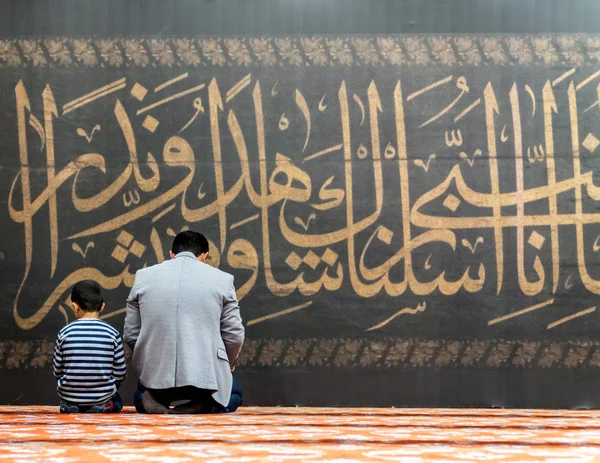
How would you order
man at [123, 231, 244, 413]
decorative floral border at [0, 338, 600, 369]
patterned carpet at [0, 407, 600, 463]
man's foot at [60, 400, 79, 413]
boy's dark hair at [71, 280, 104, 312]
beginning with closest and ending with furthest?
patterned carpet at [0, 407, 600, 463] → man at [123, 231, 244, 413] → man's foot at [60, 400, 79, 413] → boy's dark hair at [71, 280, 104, 312] → decorative floral border at [0, 338, 600, 369]

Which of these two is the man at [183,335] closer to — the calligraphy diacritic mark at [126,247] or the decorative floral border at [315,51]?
the calligraphy diacritic mark at [126,247]

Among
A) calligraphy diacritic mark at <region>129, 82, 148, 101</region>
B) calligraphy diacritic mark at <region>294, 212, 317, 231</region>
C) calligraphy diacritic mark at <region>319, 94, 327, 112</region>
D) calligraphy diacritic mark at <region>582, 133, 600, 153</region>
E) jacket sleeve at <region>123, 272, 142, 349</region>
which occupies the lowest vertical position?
jacket sleeve at <region>123, 272, 142, 349</region>

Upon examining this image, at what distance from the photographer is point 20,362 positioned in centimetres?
395

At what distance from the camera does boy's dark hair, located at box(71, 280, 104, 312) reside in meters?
3.09

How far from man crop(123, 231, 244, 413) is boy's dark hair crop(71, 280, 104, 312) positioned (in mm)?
152

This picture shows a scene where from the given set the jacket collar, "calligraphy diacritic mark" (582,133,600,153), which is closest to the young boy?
the jacket collar

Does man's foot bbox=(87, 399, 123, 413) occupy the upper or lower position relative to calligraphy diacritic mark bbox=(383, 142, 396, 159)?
lower

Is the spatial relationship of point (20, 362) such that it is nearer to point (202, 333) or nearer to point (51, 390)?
point (51, 390)

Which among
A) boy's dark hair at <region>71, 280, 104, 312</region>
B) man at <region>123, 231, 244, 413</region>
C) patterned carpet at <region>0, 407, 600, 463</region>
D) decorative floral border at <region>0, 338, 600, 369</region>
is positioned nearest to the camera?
patterned carpet at <region>0, 407, 600, 463</region>

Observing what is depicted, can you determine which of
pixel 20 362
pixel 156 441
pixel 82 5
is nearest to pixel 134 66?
pixel 82 5

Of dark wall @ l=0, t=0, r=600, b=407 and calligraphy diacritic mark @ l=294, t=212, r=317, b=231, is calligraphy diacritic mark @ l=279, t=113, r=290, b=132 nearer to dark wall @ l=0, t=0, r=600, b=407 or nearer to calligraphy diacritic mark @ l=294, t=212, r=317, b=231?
dark wall @ l=0, t=0, r=600, b=407

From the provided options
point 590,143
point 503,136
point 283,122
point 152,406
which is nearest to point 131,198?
point 283,122

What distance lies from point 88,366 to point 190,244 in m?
0.55

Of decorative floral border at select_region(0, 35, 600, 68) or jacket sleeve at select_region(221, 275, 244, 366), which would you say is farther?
decorative floral border at select_region(0, 35, 600, 68)
